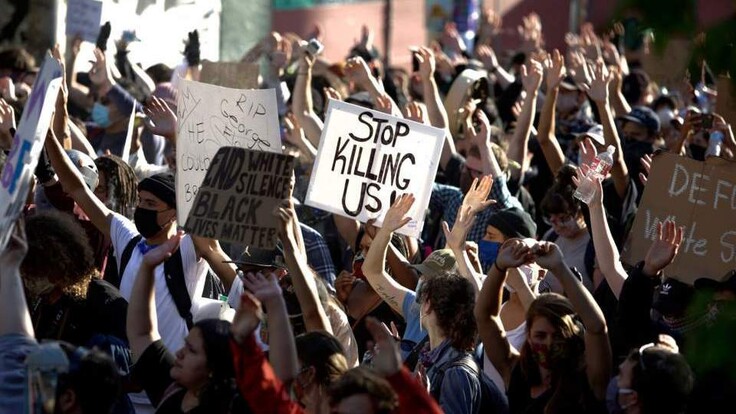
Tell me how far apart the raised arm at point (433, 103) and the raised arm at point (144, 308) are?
4.25m

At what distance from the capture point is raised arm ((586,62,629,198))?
837 cm

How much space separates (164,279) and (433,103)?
368cm

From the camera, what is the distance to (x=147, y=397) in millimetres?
5473

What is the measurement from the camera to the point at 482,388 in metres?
5.34

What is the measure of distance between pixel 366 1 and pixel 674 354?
78.4 ft

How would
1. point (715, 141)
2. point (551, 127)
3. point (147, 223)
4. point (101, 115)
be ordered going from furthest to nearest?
point (101, 115) < point (551, 127) < point (715, 141) < point (147, 223)

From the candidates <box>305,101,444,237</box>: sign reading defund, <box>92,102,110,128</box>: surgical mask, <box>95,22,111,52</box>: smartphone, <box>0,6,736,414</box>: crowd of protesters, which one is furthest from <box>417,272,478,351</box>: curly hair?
<box>95,22,111,52</box>: smartphone

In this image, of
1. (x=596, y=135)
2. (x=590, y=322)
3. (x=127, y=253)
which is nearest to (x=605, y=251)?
(x=590, y=322)

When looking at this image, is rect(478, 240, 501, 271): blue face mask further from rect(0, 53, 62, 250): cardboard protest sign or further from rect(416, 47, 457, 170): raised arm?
rect(0, 53, 62, 250): cardboard protest sign

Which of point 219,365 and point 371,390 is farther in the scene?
point 219,365

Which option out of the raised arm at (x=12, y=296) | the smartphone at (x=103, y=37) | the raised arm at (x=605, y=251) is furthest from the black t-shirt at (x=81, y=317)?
the smartphone at (x=103, y=37)

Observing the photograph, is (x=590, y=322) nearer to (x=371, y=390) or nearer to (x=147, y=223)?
(x=371, y=390)

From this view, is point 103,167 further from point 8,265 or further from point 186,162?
point 8,265

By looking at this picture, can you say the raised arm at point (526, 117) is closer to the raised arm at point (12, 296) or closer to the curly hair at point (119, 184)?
the curly hair at point (119, 184)
